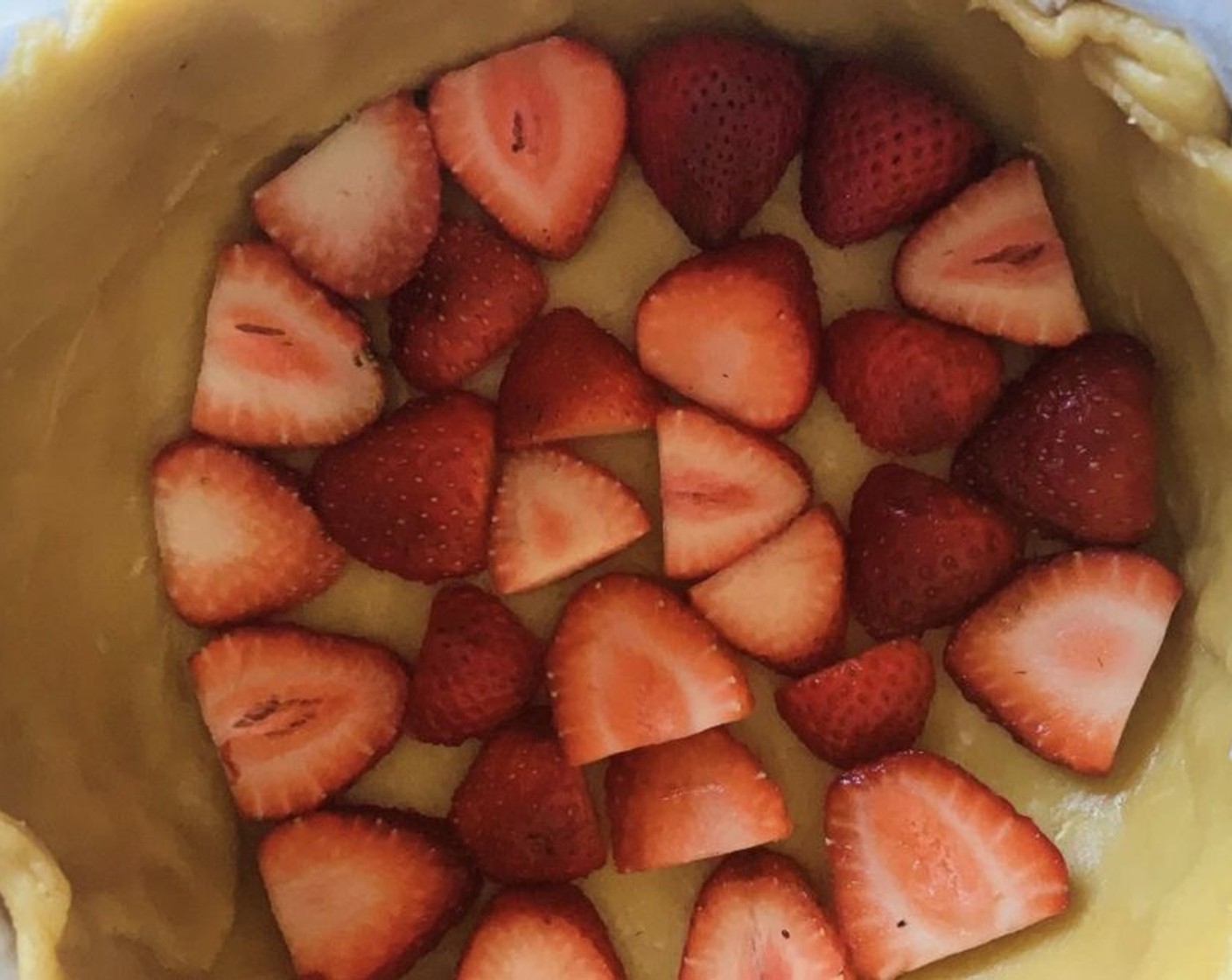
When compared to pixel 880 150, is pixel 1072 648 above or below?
below

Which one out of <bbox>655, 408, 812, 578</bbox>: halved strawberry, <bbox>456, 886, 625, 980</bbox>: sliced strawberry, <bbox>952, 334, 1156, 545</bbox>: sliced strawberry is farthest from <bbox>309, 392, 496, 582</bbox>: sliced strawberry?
<bbox>952, 334, 1156, 545</bbox>: sliced strawberry

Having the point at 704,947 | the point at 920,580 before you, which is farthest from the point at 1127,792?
the point at 704,947

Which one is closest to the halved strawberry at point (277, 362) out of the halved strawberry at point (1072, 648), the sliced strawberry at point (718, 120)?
the sliced strawberry at point (718, 120)

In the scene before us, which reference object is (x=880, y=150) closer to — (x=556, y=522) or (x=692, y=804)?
(x=556, y=522)

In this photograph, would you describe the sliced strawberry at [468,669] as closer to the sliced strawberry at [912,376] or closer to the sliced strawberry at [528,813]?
the sliced strawberry at [528,813]

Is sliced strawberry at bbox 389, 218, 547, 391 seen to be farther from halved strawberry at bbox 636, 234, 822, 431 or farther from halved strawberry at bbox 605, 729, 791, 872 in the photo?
halved strawberry at bbox 605, 729, 791, 872

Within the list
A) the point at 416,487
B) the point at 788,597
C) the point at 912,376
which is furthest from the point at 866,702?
the point at 416,487

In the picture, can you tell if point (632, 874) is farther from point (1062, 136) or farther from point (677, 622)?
point (1062, 136)
